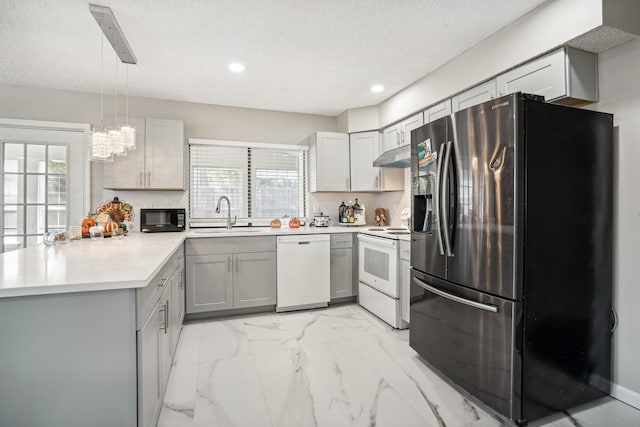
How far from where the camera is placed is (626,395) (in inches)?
74.8

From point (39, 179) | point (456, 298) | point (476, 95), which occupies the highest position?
point (476, 95)

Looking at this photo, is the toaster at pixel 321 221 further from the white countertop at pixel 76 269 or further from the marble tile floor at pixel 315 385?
the white countertop at pixel 76 269

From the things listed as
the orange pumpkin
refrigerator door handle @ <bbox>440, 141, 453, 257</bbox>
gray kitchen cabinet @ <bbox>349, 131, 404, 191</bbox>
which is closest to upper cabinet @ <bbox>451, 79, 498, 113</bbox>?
refrigerator door handle @ <bbox>440, 141, 453, 257</bbox>

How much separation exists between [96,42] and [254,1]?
1364 millimetres

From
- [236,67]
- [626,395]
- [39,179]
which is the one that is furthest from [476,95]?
[39,179]

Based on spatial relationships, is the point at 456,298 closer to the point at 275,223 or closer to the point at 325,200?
the point at 275,223

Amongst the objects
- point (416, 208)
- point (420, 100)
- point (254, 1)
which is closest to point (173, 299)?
point (416, 208)

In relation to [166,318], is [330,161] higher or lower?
higher

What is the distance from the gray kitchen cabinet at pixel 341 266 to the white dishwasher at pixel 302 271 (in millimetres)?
89

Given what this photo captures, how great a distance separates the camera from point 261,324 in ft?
10.5

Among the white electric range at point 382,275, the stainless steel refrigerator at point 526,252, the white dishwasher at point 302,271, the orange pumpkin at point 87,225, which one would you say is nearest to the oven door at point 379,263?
the white electric range at point 382,275

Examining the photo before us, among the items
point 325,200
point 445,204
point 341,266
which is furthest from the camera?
point 325,200

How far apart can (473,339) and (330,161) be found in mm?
2714

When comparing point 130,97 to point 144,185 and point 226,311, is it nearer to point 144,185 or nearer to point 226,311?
point 144,185
